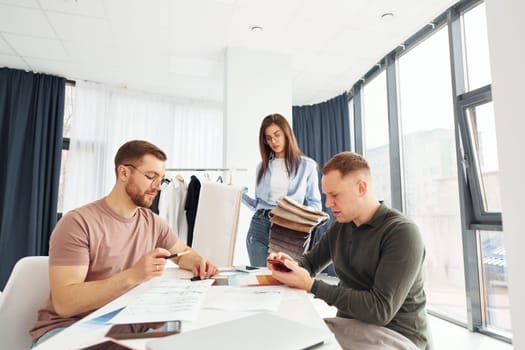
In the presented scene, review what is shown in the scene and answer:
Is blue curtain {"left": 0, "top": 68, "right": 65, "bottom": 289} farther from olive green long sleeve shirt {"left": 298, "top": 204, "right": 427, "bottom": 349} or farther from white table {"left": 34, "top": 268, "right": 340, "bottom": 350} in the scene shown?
olive green long sleeve shirt {"left": 298, "top": 204, "right": 427, "bottom": 349}

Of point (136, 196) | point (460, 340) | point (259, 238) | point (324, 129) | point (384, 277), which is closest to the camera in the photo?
point (384, 277)

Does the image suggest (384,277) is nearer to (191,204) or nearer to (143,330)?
(143,330)

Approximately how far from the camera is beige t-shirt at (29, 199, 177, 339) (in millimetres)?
1078

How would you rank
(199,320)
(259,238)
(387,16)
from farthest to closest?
(387,16)
(259,238)
(199,320)

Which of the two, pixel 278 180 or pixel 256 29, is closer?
pixel 278 180

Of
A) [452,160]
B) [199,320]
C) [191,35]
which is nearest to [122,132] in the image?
[191,35]

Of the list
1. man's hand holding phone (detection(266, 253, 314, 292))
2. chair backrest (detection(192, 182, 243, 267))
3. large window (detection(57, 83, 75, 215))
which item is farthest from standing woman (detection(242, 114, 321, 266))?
large window (detection(57, 83, 75, 215))

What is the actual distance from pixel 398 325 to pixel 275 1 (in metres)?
2.38

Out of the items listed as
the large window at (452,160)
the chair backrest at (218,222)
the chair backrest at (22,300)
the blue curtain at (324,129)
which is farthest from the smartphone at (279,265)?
the blue curtain at (324,129)

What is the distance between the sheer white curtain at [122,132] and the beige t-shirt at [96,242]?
301 centimetres

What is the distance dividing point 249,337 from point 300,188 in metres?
1.49

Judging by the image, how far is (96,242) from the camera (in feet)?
3.90

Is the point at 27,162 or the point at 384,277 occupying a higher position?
the point at 27,162

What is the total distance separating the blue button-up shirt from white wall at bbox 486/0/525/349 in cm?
95
